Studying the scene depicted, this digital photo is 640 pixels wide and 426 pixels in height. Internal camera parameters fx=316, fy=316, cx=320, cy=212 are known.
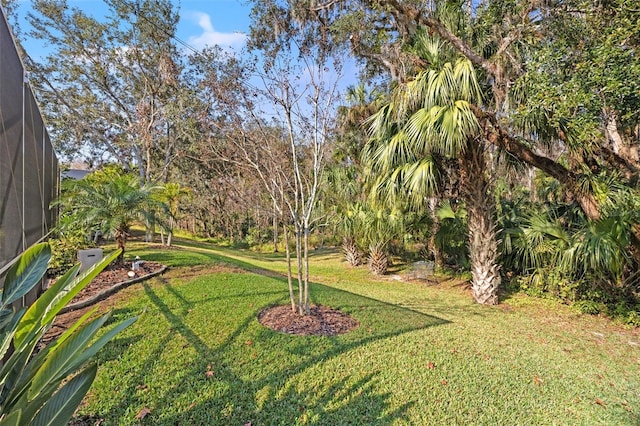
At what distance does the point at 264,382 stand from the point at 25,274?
2229 millimetres

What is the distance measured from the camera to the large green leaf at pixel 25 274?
1222 millimetres

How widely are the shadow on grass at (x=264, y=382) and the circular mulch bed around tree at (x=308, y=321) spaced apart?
0.15 metres

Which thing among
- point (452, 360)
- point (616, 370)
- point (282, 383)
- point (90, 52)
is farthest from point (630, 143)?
point (90, 52)

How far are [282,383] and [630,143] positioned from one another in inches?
297

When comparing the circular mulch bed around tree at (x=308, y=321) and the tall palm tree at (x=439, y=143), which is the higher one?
the tall palm tree at (x=439, y=143)

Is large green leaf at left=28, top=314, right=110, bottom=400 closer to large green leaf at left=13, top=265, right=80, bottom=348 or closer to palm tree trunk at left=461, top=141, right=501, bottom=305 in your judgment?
large green leaf at left=13, top=265, right=80, bottom=348

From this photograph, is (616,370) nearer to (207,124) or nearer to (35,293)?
(207,124)

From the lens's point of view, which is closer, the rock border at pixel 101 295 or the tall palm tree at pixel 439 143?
the rock border at pixel 101 295

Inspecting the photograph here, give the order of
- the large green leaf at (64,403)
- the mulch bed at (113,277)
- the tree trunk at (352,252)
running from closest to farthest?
the large green leaf at (64,403) < the mulch bed at (113,277) < the tree trunk at (352,252)

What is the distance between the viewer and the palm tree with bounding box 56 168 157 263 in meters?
6.16

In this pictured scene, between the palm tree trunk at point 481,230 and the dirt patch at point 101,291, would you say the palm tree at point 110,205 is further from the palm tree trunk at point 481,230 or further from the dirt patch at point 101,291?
the palm tree trunk at point 481,230

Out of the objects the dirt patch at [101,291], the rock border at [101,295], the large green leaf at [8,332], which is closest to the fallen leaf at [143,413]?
the large green leaf at [8,332]

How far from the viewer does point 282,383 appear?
2.94 meters

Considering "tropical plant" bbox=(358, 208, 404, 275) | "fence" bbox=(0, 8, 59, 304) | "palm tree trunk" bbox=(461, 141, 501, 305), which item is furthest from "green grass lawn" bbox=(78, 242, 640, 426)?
"tropical plant" bbox=(358, 208, 404, 275)
